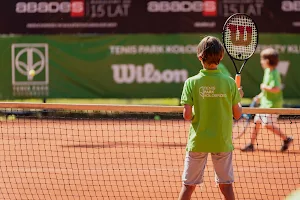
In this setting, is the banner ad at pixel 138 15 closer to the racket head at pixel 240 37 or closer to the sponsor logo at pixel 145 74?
the sponsor logo at pixel 145 74

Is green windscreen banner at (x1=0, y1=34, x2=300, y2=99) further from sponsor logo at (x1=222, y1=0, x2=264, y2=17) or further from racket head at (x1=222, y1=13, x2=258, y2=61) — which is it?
racket head at (x1=222, y1=13, x2=258, y2=61)

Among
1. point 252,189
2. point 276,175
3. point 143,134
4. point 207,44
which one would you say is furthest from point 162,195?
point 143,134

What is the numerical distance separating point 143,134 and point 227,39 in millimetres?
5400

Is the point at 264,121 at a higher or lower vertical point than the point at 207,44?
lower

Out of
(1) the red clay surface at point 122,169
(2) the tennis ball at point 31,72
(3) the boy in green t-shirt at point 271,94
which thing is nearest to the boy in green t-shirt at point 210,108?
(1) the red clay surface at point 122,169

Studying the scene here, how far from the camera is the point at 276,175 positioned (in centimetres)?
729

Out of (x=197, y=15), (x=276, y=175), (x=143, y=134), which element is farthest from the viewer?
(x=197, y=15)

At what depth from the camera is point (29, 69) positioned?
13.1 m

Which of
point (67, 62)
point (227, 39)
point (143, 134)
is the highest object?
point (227, 39)

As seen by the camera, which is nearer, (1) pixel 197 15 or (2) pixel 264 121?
(2) pixel 264 121

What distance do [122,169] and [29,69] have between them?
596 centimetres

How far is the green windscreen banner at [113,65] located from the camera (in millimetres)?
13031

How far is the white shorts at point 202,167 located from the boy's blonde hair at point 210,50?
0.63 meters

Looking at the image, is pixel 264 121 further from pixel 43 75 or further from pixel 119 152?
pixel 43 75
